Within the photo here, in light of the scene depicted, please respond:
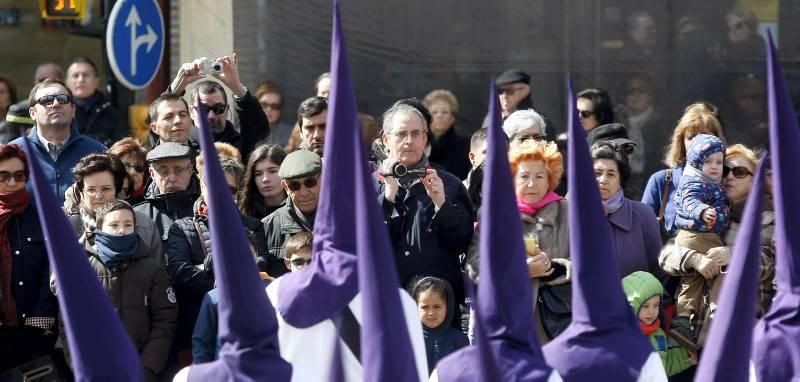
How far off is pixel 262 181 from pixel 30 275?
1.12 m

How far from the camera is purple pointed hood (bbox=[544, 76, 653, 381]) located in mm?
4891

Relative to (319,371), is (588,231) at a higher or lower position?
higher

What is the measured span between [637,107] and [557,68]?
1.89 ft

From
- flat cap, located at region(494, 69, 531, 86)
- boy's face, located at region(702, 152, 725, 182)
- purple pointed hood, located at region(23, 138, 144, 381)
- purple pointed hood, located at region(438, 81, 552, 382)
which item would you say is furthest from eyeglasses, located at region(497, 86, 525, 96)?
purple pointed hood, located at region(23, 138, 144, 381)

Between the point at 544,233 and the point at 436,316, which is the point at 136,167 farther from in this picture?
the point at 544,233

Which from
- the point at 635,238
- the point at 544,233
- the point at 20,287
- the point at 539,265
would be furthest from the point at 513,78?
the point at 20,287

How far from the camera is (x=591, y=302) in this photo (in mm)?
4965

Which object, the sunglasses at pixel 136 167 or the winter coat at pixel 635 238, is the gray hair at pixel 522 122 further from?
the sunglasses at pixel 136 167

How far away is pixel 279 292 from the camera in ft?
17.4

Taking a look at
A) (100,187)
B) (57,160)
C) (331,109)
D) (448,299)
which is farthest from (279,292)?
(57,160)

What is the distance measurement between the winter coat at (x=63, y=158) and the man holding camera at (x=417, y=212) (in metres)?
1.74

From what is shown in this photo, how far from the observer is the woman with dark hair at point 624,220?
7129 millimetres

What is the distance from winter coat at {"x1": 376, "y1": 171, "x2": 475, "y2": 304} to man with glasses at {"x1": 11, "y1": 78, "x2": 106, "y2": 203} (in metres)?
1.78

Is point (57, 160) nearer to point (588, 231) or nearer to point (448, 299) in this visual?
point (448, 299)
